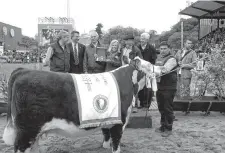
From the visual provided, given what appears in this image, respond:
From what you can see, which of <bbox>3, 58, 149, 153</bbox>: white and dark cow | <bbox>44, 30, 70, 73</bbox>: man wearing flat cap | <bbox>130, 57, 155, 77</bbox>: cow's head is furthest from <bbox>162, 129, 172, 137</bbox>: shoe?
<bbox>44, 30, 70, 73</bbox>: man wearing flat cap

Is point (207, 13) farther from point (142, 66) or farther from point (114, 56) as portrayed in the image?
point (142, 66)

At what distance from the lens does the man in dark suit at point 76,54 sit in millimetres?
6047

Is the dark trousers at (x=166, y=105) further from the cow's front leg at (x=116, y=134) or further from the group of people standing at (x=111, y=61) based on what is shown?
the cow's front leg at (x=116, y=134)

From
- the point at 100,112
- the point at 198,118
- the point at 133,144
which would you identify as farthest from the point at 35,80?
the point at 198,118

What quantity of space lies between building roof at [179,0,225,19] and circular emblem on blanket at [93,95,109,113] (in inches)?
644

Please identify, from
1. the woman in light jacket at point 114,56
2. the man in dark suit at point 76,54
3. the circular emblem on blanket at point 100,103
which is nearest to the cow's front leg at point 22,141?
the circular emblem on blanket at point 100,103

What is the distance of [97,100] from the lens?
392cm

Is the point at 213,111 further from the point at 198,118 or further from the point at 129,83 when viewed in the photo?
the point at 129,83

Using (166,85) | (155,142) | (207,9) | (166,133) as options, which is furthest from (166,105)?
(207,9)

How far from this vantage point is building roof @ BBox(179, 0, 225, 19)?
1860cm

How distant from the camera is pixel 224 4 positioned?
59.7 feet

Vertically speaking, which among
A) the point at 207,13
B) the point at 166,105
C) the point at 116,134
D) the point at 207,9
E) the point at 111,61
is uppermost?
the point at 207,9

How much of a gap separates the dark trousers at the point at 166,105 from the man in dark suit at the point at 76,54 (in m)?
1.92

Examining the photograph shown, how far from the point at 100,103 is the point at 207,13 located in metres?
20.0
